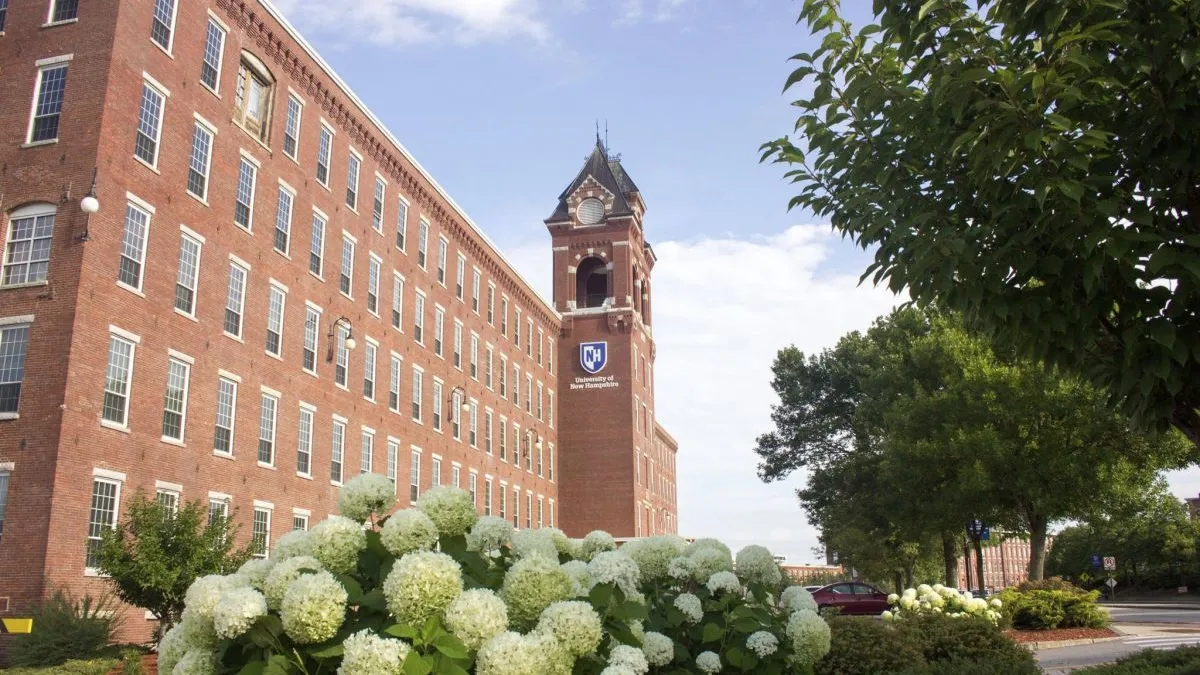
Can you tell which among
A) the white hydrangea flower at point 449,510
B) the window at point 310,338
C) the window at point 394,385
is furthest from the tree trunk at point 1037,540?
the white hydrangea flower at point 449,510

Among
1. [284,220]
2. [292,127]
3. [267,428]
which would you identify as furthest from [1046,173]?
[292,127]

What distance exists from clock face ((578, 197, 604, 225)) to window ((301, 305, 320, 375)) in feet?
122

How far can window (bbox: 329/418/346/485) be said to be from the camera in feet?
111

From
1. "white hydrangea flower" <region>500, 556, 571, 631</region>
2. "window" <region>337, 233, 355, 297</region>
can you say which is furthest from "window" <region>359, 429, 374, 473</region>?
"white hydrangea flower" <region>500, 556, 571, 631</region>

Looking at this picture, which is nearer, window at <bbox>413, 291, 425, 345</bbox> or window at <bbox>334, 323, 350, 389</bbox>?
window at <bbox>334, 323, 350, 389</bbox>

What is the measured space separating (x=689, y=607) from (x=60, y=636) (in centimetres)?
1782

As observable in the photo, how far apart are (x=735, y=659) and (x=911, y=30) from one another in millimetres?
4799

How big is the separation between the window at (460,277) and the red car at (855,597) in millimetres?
22897

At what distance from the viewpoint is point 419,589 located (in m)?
3.69

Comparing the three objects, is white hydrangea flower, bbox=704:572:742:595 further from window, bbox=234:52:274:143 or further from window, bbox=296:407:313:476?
window, bbox=296:407:313:476

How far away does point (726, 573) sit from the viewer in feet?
17.3

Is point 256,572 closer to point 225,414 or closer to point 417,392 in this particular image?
point 225,414

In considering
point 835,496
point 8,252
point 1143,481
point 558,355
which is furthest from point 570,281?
point 8,252

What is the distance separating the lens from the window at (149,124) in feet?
81.1
